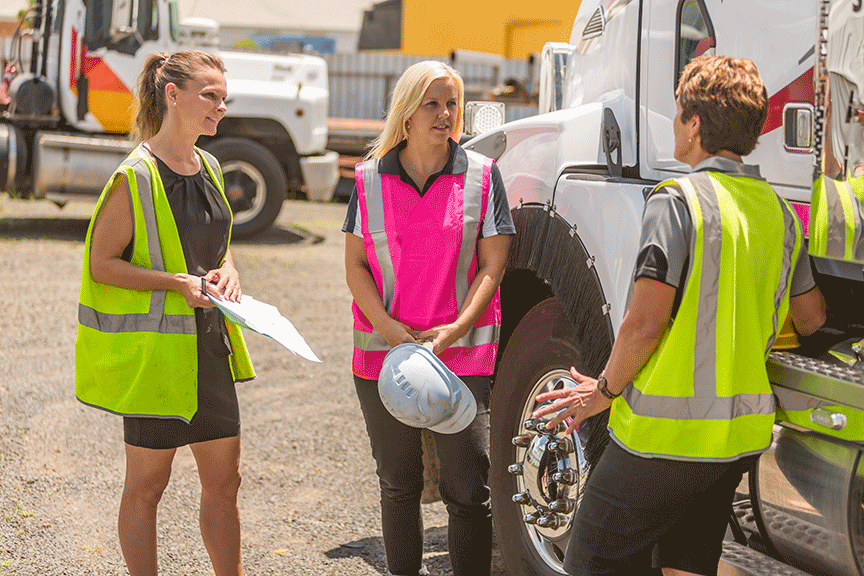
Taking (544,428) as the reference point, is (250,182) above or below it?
above

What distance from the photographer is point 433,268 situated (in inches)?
114

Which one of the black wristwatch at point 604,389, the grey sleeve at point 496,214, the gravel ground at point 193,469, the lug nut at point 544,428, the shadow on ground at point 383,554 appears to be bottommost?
the shadow on ground at point 383,554

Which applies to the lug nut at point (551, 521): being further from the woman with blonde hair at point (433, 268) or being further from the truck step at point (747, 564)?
the truck step at point (747, 564)

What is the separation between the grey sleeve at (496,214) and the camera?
2.93 metres

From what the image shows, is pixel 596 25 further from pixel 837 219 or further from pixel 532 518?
pixel 532 518

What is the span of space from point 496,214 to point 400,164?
0.33m

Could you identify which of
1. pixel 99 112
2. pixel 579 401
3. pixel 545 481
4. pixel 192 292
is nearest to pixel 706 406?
pixel 579 401

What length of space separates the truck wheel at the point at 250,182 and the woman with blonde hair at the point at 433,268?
28.7 ft

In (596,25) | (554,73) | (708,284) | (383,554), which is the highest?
(596,25)

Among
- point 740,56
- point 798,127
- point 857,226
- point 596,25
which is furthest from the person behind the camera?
point 596,25

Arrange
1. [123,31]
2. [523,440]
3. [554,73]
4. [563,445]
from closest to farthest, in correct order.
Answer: [563,445], [523,440], [554,73], [123,31]

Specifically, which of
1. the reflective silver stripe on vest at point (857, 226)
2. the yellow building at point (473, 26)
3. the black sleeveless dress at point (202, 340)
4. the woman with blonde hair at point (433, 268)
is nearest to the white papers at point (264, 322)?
→ the black sleeveless dress at point (202, 340)

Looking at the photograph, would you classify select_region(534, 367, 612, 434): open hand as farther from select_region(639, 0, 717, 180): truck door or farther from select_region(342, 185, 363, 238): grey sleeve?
select_region(342, 185, 363, 238): grey sleeve

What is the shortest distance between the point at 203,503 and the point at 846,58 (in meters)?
2.21
